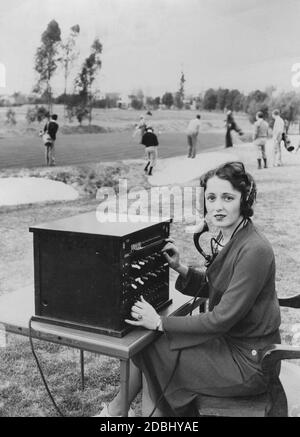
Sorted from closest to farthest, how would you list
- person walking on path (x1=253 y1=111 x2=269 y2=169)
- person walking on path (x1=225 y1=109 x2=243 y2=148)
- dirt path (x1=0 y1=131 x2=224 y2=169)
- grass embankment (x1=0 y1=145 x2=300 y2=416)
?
1. grass embankment (x1=0 y1=145 x2=300 y2=416)
2. dirt path (x1=0 y1=131 x2=224 y2=169)
3. person walking on path (x1=253 y1=111 x2=269 y2=169)
4. person walking on path (x1=225 y1=109 x2=243 y2=148)

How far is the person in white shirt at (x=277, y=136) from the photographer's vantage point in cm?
491

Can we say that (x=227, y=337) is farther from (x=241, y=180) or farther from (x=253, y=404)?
(x=241, y=180)

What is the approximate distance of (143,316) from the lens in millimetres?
1683

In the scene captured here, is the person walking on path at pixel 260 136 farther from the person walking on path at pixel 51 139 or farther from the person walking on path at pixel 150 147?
the person walking on path at pixel 51 139

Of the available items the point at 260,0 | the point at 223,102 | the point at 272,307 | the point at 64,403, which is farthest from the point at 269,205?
the point at 272,307

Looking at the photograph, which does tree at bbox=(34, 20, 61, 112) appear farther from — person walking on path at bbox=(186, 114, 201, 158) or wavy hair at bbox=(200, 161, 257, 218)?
wavy hair at bbox=(200, 161, 257, 218)

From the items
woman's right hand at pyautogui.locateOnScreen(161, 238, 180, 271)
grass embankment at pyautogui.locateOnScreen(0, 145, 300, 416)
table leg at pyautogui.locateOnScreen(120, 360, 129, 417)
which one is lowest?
grass embankment at pyautogui.locateOnScreen(0, 145, 300, 416)

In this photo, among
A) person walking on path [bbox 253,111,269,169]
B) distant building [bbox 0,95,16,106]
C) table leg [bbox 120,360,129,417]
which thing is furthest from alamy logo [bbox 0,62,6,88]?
table leg [bbox 120,360,129,417]

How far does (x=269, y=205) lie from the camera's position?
20.0 feet

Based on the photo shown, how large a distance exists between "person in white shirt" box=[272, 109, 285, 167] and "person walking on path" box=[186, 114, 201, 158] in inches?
29.0

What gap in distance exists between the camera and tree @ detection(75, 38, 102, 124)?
15.3 feet

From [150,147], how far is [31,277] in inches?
68.5

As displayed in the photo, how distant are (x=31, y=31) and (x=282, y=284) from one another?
121 inches

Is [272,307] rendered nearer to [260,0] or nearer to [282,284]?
[282,284]
